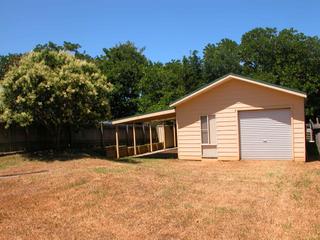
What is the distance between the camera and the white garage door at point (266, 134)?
56.6 ft

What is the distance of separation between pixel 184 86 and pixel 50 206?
27252 millimetres

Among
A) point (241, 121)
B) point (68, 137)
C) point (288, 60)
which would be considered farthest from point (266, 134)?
point (288, 60)

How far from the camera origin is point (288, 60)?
107 ft

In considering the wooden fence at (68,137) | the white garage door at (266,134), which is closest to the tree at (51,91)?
the wooden fence at (68,137)

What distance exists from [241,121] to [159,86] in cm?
1793

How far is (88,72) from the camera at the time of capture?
63.3 feet

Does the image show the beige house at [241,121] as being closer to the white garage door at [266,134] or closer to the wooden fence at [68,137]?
the white garage door at [266,134]

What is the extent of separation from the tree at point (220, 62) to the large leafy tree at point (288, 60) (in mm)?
909

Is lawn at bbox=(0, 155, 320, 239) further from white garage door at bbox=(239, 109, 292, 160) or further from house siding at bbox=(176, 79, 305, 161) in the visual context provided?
house siding at bbox=(176, 79, 305, 161)

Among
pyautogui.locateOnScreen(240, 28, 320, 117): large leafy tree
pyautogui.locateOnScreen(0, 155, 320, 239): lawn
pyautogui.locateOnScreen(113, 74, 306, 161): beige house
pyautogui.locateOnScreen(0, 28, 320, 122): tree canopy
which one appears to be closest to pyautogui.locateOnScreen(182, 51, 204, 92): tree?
pyautogui.locateOnScreen(0, 28, 320, 122): tree canopy

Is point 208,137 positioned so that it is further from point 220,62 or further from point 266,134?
point 220,62

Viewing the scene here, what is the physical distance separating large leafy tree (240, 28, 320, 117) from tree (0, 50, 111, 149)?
17.9 meters

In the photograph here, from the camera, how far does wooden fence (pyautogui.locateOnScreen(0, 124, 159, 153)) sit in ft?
63.9

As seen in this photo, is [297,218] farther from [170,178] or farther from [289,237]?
[170,178]
